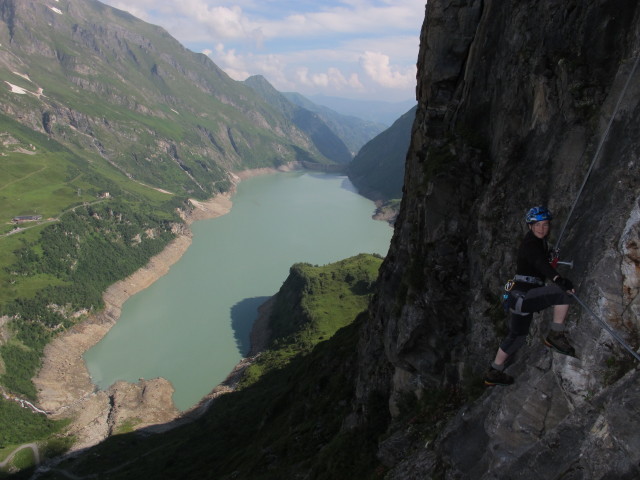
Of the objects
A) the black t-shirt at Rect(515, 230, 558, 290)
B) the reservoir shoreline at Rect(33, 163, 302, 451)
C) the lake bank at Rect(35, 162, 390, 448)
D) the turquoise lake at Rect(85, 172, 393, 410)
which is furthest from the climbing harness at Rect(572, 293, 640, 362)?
the turquoise lake at Rect(85, 172, 393, 410)

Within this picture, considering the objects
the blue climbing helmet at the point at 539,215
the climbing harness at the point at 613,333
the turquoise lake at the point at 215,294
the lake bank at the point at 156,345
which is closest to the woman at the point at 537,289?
the blue climbing helmet at the point at 539,215

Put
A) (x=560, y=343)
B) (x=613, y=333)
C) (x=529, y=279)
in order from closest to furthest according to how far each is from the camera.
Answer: (x=613, y=333) → (x=560, y=343) → (x=529, y=279)

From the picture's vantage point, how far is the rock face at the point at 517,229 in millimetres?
7680

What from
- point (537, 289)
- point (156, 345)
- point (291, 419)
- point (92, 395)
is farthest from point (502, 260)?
point (156, 345)

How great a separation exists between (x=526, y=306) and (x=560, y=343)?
2.86ft

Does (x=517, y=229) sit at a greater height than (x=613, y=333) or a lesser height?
greater

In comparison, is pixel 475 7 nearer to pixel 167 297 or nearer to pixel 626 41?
pixel 626 41

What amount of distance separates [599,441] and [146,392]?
73540mm

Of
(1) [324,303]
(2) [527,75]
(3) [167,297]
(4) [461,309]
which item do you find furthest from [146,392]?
(2) [527,75]

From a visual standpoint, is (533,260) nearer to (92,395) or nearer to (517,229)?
(517,229)

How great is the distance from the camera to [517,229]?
507 inches

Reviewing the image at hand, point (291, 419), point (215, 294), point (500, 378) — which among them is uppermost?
point (500, 378)

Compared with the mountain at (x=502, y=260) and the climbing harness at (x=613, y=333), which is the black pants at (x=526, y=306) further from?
the climbing harness at (x=613, y=333)

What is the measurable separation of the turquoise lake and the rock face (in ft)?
203
